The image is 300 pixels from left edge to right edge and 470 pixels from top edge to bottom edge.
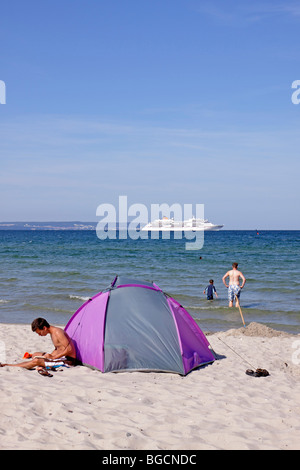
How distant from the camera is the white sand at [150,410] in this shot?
5137 millimetres

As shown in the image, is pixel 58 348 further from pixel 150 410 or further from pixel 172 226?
pixel 172 226

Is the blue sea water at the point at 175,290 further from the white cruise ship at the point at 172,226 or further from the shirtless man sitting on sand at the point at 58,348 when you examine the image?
the white cruise ship at the point at 172,226

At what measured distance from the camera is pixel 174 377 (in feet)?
25.6

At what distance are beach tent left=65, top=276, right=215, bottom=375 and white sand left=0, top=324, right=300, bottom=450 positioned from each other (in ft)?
0.81

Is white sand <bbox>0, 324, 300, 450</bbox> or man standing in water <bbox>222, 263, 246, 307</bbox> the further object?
man standing in water <bbox>222, 263, 246, 307</bbox>

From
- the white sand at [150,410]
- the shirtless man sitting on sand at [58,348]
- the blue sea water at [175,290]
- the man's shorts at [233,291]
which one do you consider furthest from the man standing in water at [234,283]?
the shirtless man sitting on sand at [58,348]

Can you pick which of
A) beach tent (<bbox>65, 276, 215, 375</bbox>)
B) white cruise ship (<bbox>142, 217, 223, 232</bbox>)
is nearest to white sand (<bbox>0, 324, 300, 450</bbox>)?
beach tent (<bbox>65, 276, 215, 375</bbox>)

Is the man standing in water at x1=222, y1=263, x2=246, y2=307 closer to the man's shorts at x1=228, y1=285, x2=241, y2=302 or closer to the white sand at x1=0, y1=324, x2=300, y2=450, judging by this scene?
the man's shorts at x1=228, y1=285, x2=241, y2=302

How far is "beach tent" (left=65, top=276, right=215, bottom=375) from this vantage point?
7969 millimetres

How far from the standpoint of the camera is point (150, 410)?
611cm

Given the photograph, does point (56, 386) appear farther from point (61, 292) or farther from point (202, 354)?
point (61, 292)

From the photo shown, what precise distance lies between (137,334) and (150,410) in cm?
214

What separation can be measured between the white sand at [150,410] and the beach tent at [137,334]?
25cm
